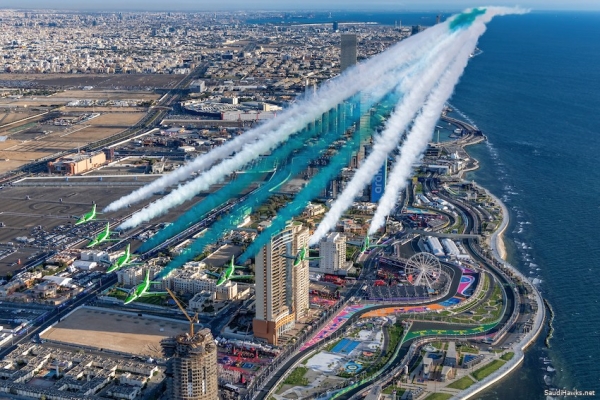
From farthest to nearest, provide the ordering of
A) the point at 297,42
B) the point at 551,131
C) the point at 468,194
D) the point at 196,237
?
the point at 297,42 < the point at 551,131 < the point at 468,194 < the point at 196,237

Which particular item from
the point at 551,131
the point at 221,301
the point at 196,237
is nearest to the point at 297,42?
the point at 551,131

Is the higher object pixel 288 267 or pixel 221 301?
pixel 288 267

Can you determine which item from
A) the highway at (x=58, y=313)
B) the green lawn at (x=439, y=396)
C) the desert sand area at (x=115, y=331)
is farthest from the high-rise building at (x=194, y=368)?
the highway at (x=58, y=313)

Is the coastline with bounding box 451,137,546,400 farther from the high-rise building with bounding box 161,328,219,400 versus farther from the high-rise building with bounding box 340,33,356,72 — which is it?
the high-rise building with bounding box 340,33,356,72

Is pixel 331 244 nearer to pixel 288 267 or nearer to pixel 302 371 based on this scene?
pixel 288 267

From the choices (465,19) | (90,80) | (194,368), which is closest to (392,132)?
(465,19)

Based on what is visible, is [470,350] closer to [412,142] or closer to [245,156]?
[245,156]

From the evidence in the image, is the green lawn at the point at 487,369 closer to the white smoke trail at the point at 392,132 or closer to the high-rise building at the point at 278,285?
the high-rise building at the point at 278,285
